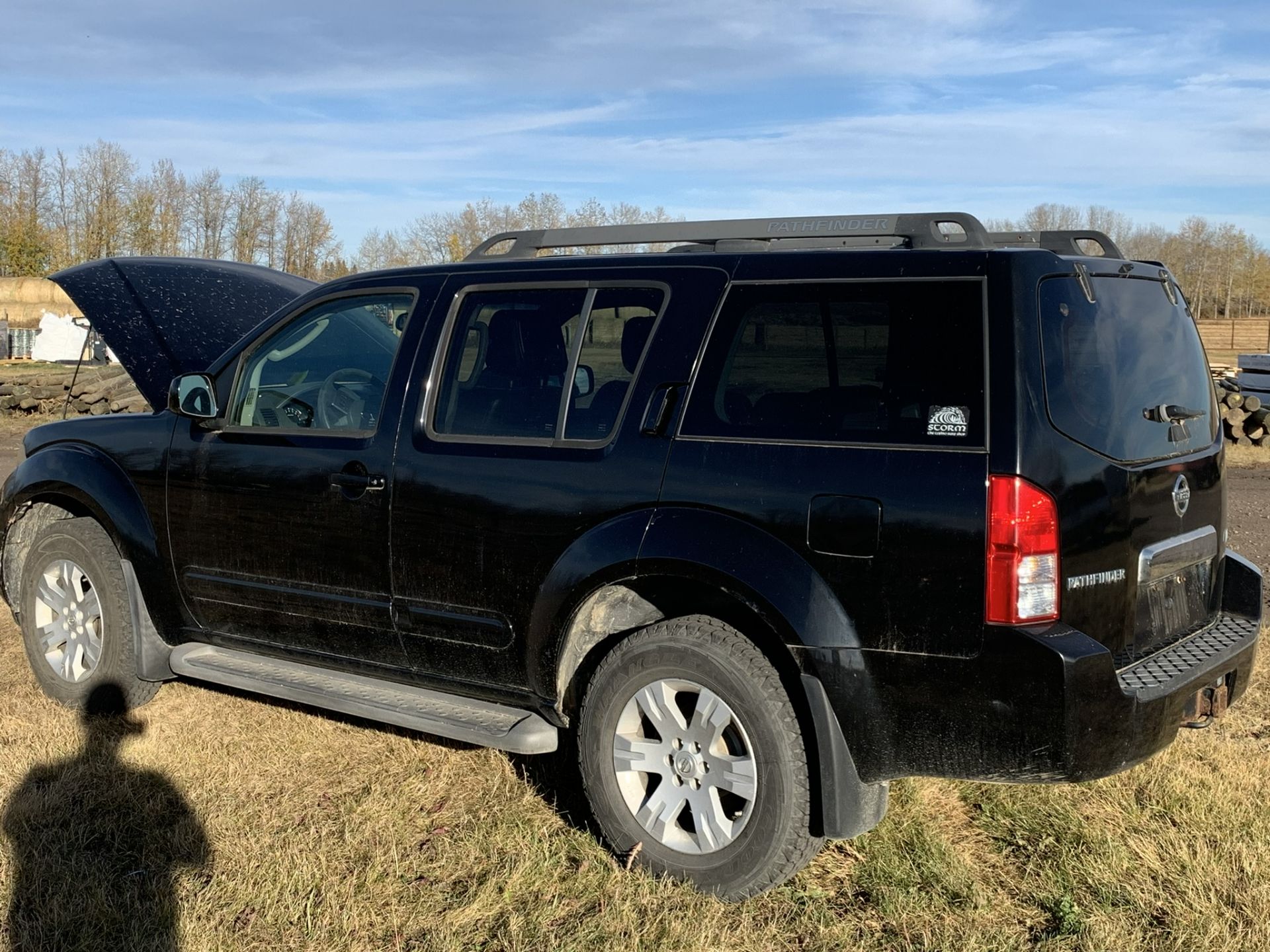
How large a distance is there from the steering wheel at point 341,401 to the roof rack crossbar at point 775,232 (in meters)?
0.65

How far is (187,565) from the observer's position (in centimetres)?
477

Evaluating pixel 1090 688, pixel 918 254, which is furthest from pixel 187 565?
pixel 1090 688

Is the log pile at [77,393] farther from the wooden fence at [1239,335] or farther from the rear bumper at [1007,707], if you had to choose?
the wooden fence at [1239,335]

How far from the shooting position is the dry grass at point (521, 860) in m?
3.31

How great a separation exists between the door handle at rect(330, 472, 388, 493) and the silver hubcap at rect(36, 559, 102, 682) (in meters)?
1.55

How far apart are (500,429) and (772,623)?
1222 mm

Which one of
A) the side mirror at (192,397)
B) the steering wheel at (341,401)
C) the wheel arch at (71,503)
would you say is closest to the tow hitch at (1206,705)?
the steering wheel at (341,401)

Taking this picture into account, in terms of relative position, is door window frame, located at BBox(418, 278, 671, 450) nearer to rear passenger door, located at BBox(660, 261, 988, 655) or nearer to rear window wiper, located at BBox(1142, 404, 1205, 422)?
rear passenger door, located at BBox(660, 261, 988, 655)

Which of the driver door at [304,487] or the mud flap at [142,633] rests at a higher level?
the driver door at [304,487]

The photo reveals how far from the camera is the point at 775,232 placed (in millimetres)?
3904

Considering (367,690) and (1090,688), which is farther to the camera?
(367,690)

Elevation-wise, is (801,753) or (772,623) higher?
(772,623)

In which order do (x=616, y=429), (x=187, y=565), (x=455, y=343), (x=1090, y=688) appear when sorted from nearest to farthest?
(x=1090, y=688)
(x=616, y=429)
(x=455, y=343)
(x=187, y=565)

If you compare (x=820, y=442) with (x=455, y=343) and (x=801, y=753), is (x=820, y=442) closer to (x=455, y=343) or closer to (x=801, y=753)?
(x=801, y=753)
